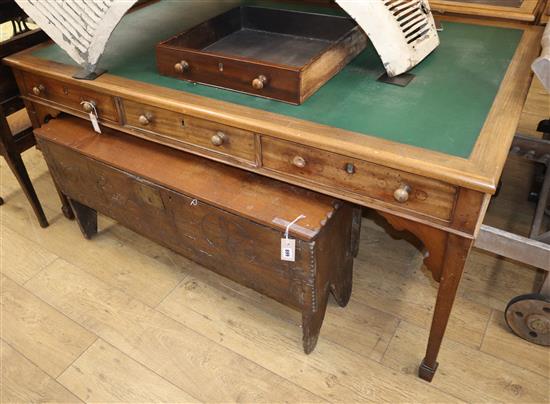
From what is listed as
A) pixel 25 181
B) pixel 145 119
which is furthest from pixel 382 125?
pixel 25 181

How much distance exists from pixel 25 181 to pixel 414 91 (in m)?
1.61

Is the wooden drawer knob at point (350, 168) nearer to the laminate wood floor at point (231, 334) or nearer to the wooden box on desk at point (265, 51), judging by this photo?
the wooden box on desk at point (265, 51)

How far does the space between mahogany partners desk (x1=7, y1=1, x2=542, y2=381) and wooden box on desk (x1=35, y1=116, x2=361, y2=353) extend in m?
0.08

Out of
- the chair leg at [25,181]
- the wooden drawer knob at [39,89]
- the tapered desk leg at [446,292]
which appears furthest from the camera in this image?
the chair leg at [25,181]

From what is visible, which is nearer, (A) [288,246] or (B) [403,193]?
(B) [403,193]

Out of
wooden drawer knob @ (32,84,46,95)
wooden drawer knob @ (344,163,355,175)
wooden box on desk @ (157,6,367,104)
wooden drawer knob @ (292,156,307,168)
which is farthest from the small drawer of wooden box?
wooden drawer knob @ (344,163,355,175)

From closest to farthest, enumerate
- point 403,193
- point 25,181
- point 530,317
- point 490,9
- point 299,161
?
point 403,193, point 299,161, point 530,317, point 490,9, point 25,181

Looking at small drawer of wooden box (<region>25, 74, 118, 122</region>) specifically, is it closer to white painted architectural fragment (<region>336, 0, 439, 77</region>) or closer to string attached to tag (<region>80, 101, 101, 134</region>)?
string attached to tag (<region>80, 101, 101, 134</region>)

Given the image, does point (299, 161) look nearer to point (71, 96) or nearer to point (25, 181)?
point (71, 96)

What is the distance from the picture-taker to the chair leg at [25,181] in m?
1.89

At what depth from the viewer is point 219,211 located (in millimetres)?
1307

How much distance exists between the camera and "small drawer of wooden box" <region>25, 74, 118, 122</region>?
1480mm

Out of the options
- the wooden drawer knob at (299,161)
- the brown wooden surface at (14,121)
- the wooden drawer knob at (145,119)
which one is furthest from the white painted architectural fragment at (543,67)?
the brown wooden surface at (14,121)

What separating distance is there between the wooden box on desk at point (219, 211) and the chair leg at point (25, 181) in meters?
0.26
